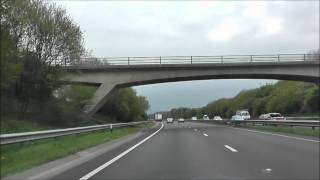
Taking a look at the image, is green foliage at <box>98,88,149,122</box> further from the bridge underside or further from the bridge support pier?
the bridge support pier

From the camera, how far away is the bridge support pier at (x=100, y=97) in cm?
5416

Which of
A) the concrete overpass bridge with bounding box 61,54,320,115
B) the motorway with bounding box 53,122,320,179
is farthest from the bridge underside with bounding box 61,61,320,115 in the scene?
the motorway with bounding box 53,122,320,179

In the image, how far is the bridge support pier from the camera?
5416cm

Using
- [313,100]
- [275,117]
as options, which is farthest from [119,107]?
[313,100]

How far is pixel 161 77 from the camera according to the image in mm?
59625

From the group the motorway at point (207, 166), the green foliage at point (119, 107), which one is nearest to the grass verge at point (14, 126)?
the motorway at point (207, 166)

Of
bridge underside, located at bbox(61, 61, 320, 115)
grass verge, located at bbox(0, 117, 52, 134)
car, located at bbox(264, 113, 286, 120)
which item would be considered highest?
bridge underside, located at bbox(61, 61, 320, 115)

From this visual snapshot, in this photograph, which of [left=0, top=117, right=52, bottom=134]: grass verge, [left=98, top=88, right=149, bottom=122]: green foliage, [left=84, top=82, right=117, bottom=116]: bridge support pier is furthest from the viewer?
[left=98, top=88, right=149, bottom=122]: green foliage

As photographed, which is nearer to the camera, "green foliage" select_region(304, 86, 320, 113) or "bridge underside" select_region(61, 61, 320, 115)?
"bridge underside" select_region(61, 61, 320, 115)

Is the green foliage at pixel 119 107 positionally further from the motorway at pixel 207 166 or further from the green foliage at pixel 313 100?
the motorway at pixel 207 166

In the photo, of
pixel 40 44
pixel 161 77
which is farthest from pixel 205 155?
pixel 161 77

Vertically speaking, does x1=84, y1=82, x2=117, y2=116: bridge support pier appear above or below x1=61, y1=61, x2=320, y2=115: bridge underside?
below

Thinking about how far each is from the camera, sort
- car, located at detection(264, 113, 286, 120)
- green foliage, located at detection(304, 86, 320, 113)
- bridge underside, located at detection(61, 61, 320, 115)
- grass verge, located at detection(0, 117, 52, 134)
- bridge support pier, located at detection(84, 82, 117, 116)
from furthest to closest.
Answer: green foliage, located at detection(304, 86, 320, 113) < bridge underside, located at detection(61, 61, 320, 115) < car, located at detection(264, 113, 286, 120) < bridge support pier, located at detection(84, 82, 117, 116) < grass verge, located at detection(0, 117, 52, 134)

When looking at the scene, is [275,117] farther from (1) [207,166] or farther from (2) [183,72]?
(1) [207,166]
